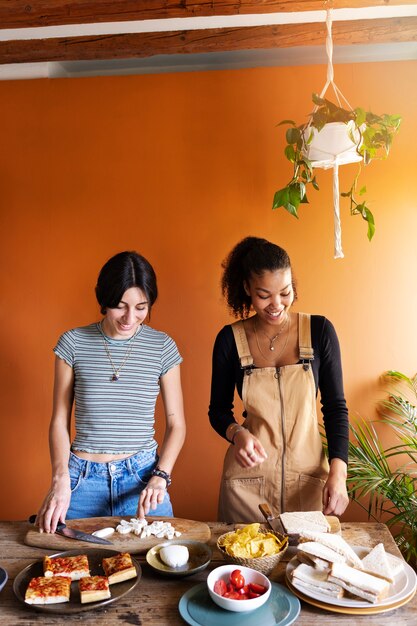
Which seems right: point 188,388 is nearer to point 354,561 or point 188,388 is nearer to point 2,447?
point 2,447

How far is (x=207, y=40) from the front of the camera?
3.01 metres

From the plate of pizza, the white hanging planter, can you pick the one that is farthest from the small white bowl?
the white hanging planter

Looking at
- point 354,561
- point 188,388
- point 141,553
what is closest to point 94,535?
point 141,553

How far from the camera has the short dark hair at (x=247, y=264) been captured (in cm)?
227

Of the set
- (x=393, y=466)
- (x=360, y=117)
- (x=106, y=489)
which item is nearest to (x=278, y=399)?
(x=106, y=489)

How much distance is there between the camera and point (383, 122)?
7.86 feet

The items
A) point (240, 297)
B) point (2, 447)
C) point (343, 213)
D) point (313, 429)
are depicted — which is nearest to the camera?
point (313, 429)

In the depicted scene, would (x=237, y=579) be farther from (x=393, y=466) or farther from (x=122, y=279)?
(x=393, y=466)

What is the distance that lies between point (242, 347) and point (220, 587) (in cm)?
105

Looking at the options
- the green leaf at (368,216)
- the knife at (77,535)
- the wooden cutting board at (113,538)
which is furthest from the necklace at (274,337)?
the knife at (77,535)

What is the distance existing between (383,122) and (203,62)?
4.45ft

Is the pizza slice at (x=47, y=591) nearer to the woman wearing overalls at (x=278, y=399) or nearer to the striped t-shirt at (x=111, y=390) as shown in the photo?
the striped t-shirt at (x=111, y=390)

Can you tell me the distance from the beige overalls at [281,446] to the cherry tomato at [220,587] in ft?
2.42

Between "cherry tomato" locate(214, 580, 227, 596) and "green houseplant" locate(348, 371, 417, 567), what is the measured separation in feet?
4.98
